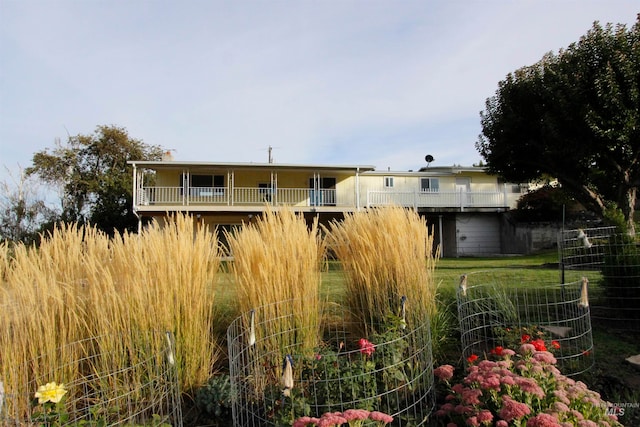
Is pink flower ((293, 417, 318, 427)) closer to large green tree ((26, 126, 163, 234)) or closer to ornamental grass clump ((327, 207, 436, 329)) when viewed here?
ornamental grass clump ((327, 207, 436, 329))

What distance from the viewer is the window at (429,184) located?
22.2 meters

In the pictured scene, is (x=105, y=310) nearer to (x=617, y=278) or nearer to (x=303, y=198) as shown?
(x=617, y=278)

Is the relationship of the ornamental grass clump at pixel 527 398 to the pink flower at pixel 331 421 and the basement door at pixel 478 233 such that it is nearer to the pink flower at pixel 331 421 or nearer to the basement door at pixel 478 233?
the pink flower at pixel 331 421

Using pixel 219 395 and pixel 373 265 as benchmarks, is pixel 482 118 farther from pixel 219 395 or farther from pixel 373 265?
pixel 219 395

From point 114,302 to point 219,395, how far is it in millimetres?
859

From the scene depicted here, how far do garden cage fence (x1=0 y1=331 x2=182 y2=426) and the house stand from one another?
14.5 m

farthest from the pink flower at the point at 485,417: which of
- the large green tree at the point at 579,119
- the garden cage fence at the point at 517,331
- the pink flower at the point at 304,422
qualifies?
the large green tree at the point at 579,119

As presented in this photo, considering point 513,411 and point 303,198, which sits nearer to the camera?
point 513,411

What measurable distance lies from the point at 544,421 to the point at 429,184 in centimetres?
2117

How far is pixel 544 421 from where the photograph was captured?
5.96 feet

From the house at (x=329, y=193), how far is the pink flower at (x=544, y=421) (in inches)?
597

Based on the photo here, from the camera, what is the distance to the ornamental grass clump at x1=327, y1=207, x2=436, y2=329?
2.99 meters

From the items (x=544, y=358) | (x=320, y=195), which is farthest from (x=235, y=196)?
(x=544, y=358)

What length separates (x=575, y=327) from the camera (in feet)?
11.9
